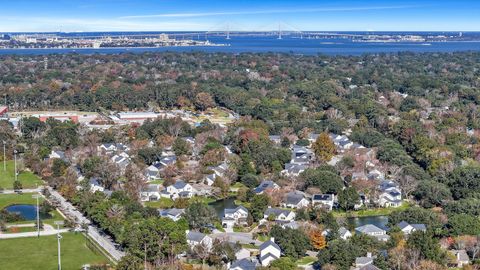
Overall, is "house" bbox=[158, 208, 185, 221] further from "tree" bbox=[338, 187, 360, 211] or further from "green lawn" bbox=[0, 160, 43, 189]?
"green lawn" bbox=[0, 160, 43, 189]

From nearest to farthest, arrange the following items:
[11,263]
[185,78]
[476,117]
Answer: [11,263] < [476,117] < [185,78]

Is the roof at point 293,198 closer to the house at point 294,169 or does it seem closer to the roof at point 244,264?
the house at point 294,169

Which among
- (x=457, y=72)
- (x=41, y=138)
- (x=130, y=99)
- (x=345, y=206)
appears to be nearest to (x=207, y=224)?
(x=345, y=206)

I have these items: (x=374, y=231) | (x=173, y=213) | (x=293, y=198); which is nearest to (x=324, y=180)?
(x=293, y=198)

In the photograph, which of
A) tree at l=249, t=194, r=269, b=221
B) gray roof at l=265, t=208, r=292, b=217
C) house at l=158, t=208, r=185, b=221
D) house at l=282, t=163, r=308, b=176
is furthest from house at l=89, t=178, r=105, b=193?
house at l=282, t=163, r=308, b=176

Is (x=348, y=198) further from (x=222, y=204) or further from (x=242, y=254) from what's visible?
(x=242, y=254)

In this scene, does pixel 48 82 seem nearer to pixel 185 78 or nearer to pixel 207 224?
pixel 185 78
